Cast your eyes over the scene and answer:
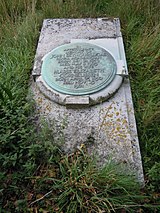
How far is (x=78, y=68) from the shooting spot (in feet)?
8.16

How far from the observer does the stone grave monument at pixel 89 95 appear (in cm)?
213

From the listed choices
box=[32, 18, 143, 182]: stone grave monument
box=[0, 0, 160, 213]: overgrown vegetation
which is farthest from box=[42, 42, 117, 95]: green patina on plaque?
box=[0, 0, 160, 213]: overgrown vegetation

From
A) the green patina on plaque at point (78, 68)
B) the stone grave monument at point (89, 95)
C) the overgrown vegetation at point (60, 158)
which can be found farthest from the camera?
the green patina on plaque at point (78, 68)

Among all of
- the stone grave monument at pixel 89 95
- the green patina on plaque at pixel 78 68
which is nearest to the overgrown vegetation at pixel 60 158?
the stone grave monument at pixel 89 95

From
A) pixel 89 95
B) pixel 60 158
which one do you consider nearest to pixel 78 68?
pixel 89 95

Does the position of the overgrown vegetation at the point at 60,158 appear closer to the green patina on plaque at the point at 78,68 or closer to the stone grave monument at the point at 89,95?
the stone grave monument at the point at 89,95

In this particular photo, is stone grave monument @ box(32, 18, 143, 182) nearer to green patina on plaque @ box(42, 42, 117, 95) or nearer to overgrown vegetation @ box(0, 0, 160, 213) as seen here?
green patina on plaque @ box(42, 42, 117, 95)

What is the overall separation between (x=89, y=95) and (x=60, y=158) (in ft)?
1.92

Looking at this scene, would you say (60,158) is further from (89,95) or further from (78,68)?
(78,68)

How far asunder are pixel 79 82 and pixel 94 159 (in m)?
0.69

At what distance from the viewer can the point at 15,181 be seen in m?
1.93

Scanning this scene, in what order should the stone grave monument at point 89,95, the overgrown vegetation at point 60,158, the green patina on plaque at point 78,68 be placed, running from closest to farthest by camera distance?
1. the overgrown vegetation at point 60,158
2. the stone grave monument at point 89,95
3. the green patina on plaque at point 78,68

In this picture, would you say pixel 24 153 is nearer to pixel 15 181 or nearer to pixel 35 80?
pixel 15 181

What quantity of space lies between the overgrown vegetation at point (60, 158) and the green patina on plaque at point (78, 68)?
0.89ft
